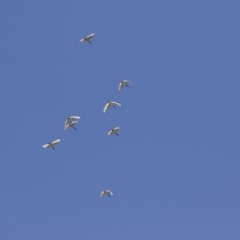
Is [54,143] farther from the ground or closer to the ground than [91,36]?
closer to the ground

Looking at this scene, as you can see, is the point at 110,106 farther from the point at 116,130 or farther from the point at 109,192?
the point at 109,192

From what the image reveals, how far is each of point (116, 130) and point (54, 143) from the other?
1556 centimetres

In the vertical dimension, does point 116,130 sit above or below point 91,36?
below

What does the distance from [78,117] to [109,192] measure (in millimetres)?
21541

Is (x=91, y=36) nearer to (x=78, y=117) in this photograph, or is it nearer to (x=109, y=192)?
(x=78, y=117)

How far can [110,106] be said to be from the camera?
186500 mm

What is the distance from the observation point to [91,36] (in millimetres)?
182250

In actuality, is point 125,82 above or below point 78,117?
above

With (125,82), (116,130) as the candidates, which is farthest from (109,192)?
(125,82)

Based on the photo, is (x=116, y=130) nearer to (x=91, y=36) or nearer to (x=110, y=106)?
(x=110, y=106)

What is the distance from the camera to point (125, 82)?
616 feet

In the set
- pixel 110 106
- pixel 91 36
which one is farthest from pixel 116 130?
pixel 91 36

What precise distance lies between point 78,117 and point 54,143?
12544 millimetres

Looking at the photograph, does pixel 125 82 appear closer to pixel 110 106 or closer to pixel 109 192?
pixel 110 106
